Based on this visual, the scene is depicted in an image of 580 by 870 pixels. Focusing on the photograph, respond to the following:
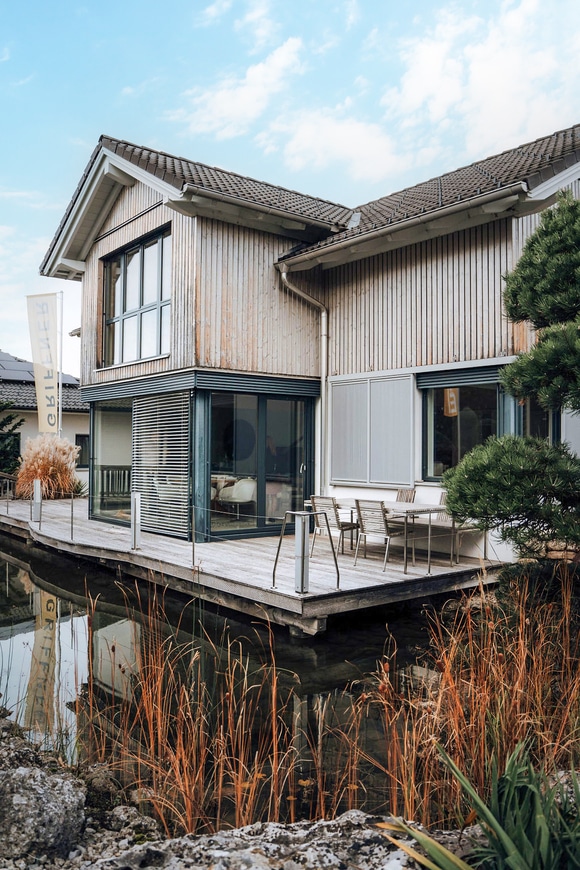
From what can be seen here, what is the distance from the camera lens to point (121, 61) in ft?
51.6

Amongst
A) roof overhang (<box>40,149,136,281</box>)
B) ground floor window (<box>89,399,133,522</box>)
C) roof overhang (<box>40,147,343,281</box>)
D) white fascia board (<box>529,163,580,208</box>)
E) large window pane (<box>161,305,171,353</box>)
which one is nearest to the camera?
white fascia board (<box>529,163,580,208</box>)

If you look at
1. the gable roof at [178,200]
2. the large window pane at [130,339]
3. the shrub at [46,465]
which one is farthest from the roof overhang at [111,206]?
the shrub at [46,465]

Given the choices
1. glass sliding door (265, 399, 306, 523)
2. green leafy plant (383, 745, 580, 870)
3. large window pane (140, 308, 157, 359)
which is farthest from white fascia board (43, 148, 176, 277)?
green leafy plant (383, 745, 580, 870)

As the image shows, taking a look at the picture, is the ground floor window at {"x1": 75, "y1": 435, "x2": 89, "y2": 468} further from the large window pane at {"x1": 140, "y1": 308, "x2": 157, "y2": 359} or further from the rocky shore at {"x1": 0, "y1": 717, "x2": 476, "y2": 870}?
the rocky shore at {"x1": 0, "y1": 717, "x2": 476, "y2": 870}

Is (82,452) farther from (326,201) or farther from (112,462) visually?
(326,201)

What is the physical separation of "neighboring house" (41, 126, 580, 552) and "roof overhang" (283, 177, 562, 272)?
3 cm

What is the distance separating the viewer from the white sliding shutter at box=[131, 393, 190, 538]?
9.20m

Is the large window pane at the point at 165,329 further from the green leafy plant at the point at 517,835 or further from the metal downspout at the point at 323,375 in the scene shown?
the green leafy plant at the point at 517,835

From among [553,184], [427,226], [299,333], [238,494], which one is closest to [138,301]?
[299,333]

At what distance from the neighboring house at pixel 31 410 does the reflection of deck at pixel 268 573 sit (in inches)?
359

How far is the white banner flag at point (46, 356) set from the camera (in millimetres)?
14060

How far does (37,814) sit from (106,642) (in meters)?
3.89

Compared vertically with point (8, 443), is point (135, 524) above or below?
below

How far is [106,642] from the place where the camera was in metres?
6.12
